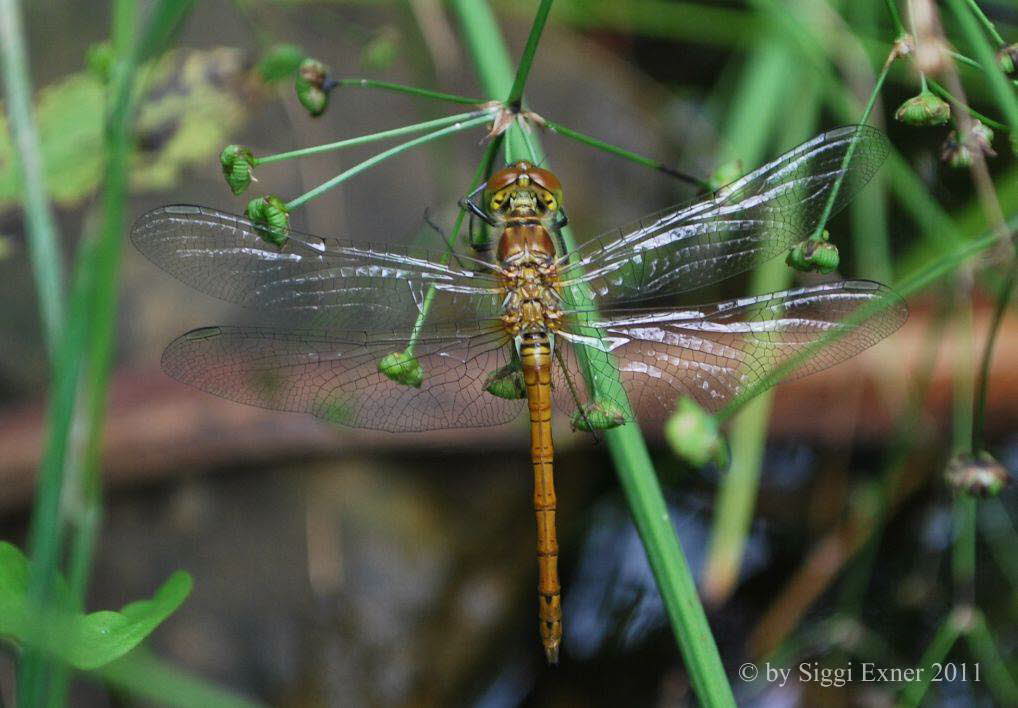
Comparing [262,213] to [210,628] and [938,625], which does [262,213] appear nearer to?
[210,628]

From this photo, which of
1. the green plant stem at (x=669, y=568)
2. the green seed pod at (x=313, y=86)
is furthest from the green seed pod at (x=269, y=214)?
the green plant stem at (x=669, y=568)

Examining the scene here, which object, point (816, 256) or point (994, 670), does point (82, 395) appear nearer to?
point (816, 256)

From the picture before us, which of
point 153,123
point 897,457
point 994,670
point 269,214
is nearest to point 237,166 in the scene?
point 269,214

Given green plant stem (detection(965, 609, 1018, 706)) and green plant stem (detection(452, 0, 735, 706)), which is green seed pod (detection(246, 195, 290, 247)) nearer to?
green plant stem (detection(452, 0, 735, 706))

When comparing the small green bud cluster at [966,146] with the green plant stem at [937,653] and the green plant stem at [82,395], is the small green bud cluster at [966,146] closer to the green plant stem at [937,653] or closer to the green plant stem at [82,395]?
the green plant stem at [937,653]

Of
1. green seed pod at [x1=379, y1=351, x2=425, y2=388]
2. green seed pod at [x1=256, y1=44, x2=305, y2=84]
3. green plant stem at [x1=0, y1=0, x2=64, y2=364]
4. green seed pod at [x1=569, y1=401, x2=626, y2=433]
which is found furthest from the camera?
green seed pod at [x1=256, y1=44, x2=305, y2=84]

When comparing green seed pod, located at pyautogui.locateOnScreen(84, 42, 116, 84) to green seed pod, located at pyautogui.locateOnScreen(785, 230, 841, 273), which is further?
green seed pod, located at pyautogui.locateOnScreen(84, 42, 116, 84)

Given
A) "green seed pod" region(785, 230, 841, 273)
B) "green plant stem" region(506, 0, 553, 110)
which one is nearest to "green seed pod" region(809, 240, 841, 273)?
"green seed pod" region(785, 230, 841, 273)
